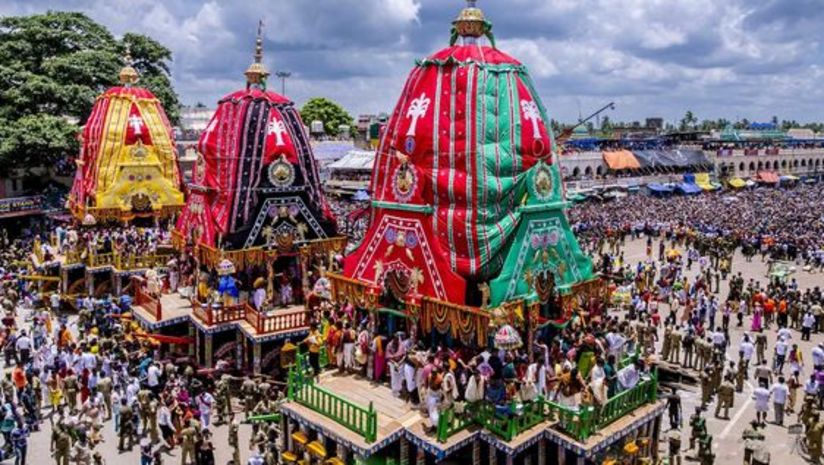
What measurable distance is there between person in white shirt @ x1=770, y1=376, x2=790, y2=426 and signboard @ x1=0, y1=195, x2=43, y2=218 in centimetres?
3217

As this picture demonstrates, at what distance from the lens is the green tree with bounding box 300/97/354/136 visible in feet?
261

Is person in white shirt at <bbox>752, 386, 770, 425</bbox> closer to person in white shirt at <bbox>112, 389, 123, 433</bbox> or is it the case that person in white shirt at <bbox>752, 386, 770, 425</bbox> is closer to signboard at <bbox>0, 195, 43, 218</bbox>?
person in white shirt at <bbox>112, 389, 123, 433</bbox>

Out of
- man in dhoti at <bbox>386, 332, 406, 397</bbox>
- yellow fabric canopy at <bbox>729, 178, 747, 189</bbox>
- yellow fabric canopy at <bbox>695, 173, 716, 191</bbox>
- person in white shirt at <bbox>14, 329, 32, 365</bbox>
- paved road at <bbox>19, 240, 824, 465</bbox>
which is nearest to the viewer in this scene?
man in dhoti at <bbox>386, 332, 406, 397</bbox>

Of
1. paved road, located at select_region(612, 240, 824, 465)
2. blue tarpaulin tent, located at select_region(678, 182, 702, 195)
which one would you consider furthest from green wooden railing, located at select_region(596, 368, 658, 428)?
blue tarpaulin tent, located at select_region(678, 182, 702, 195)

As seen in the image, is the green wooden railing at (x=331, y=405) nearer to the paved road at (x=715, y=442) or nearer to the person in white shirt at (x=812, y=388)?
the paved road at (x=715, y=442)

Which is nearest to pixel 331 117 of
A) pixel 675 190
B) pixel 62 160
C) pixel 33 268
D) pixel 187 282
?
pixel 675 190

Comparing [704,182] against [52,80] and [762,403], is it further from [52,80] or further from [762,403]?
[762,403]

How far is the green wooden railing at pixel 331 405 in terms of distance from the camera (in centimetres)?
1114

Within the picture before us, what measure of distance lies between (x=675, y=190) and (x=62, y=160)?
1853 inches

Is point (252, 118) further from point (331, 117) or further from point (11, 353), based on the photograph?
point (331, 117)

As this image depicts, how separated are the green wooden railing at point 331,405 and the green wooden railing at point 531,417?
3.47 ft

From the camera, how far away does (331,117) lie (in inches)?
3187

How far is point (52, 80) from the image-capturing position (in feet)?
116

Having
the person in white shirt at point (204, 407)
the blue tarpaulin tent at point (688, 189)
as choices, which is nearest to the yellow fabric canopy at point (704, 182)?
the blue tarpaulin tent at point (688, 189)
